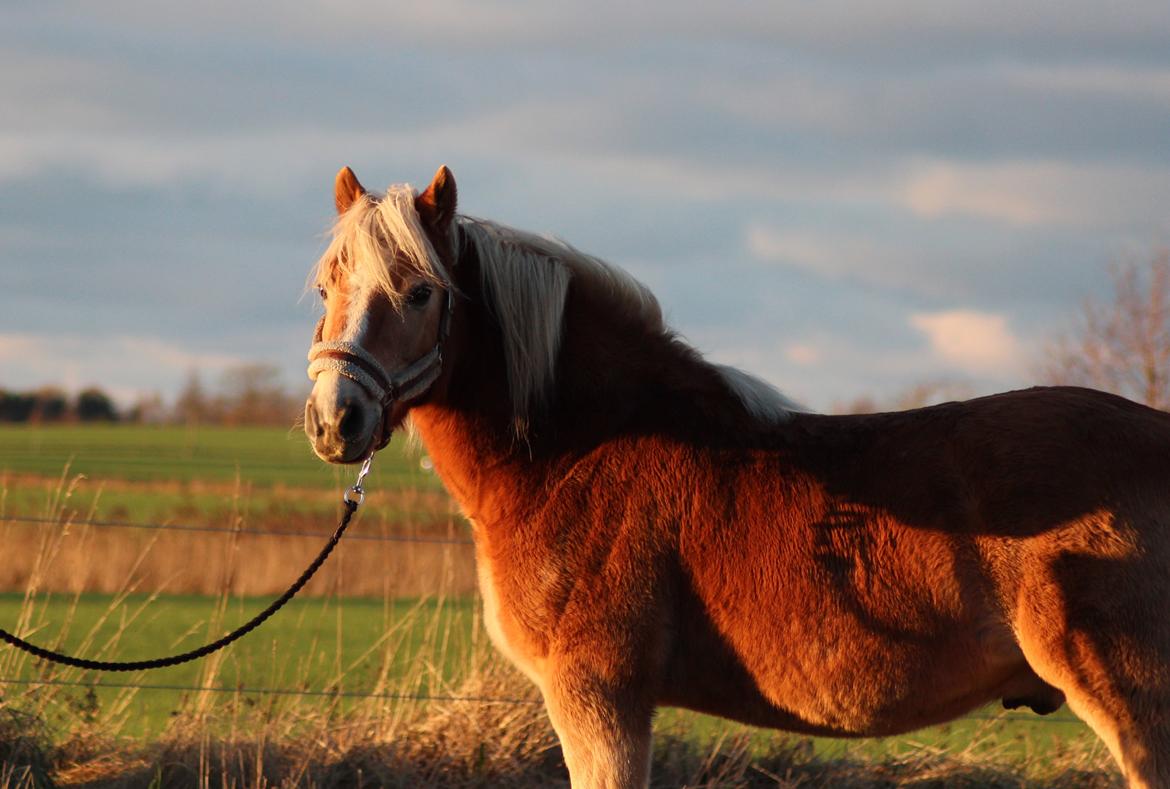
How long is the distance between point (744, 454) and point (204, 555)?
15.9 m

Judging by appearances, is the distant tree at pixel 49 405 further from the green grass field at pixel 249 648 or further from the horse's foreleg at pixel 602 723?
the horse's foreleg at pixel 602 723

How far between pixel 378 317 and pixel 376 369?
18 centimetres

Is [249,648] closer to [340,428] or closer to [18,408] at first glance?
[340,428]

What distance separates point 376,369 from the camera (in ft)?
11.6

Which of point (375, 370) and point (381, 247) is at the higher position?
point (381, 247)

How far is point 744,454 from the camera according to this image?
3.79m

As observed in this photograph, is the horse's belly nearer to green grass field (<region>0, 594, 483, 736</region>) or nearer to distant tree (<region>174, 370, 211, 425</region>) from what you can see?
green grass field (<region>0, 594, 483, 736</region>)

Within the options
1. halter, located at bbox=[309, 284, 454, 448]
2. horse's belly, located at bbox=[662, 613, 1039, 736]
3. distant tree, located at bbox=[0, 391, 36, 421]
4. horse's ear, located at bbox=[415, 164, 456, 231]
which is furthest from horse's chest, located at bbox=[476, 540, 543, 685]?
distant tree, located at bbox=[0, 391, 36, 421]

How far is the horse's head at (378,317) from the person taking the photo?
11.4ft

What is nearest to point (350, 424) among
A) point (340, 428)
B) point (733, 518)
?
point (340, 428)

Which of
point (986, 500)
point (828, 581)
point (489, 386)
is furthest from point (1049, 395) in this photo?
point (489, 386)

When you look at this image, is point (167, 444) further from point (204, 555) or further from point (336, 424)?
point (336, 424)

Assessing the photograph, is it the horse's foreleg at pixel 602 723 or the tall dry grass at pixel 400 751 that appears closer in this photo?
the horse's foreleg at pixel 602 723

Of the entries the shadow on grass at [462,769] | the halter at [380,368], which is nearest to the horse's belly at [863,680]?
the halter at [380,368]
